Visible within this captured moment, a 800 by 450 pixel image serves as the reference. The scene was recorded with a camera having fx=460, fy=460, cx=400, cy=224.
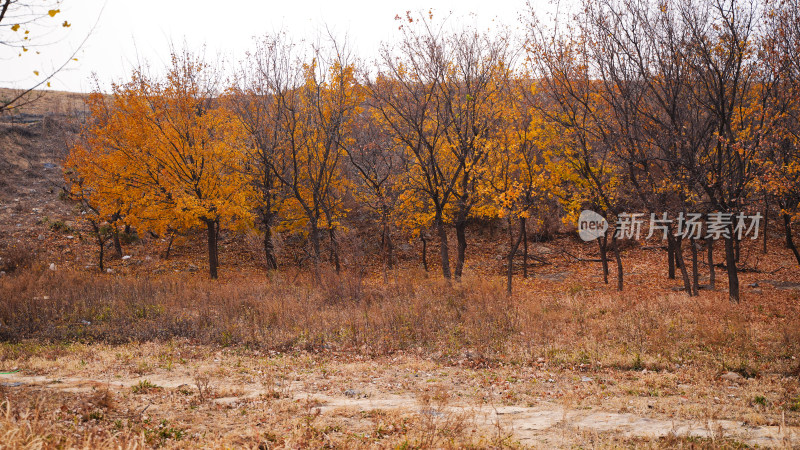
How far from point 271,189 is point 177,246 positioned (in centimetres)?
934

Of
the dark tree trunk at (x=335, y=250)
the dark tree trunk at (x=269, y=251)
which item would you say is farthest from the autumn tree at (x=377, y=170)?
the dark tree trunk at (x=269, y=251)

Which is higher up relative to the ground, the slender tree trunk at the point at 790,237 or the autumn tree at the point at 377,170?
the autumn tree at the point at 377,170

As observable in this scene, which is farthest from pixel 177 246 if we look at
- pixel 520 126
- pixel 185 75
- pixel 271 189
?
pixel 520 126

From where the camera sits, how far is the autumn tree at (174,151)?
2016 cm

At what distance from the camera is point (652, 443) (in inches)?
196

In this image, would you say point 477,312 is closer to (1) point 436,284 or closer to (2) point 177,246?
(1) point 436,284

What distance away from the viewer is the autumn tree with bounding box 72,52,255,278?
20.2 m

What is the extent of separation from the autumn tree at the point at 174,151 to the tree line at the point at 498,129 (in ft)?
0.28

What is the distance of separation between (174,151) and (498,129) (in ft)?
46.6

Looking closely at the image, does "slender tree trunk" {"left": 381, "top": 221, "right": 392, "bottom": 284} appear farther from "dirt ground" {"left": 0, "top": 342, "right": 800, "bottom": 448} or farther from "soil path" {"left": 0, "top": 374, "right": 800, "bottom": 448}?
"soil path" {"left": 0, "top": 374, "right": 800, "bottom": 448}

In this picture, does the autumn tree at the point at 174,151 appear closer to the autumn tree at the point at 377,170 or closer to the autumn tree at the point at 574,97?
the autumn tree at the point at 377,170
